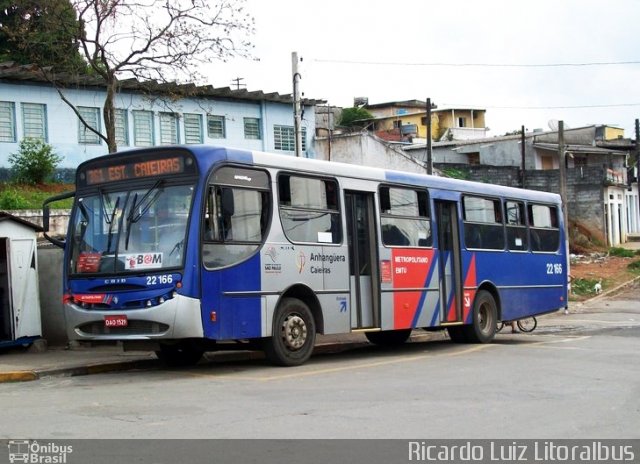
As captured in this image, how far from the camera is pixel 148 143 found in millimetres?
33594

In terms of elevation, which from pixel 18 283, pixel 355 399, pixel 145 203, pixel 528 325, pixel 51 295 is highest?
pixel 145 203

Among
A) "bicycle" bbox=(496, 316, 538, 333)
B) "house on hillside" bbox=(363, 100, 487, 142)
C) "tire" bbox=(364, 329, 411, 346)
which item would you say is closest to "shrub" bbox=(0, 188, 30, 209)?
"tire" bbox=(364, 329, 411, 346)

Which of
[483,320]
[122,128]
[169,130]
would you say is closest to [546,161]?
[169,130]

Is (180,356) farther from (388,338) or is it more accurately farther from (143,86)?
(143,86)

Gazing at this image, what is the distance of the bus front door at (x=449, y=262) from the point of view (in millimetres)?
16406

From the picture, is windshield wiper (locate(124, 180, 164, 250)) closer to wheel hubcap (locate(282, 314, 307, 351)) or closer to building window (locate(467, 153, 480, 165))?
wheel hubcap (locate(282, 314, 307, 351))

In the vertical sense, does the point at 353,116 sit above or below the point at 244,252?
above

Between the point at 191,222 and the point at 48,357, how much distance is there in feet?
15.1

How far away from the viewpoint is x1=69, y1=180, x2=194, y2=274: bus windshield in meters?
11.7

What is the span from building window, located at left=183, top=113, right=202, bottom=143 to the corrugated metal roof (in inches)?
41.4

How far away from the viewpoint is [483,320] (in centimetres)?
1770

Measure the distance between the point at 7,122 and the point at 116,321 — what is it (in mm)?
19772

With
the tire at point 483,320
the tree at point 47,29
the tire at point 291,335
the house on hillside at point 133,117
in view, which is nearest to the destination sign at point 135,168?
the tire at point 291,335

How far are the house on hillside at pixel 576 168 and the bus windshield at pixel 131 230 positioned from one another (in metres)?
37.4
